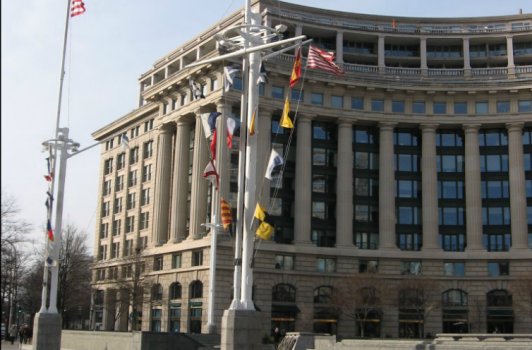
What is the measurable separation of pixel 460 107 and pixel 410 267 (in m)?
20.0

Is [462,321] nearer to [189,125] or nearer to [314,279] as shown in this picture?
[314,279]

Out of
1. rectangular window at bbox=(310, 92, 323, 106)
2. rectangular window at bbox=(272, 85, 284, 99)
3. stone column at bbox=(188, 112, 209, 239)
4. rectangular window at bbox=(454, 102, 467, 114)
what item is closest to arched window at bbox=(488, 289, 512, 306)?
rectangular window at bbox=(454, 102, 467, 114)

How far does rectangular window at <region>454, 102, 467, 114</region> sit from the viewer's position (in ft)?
270

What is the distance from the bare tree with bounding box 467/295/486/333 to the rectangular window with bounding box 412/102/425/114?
22.6m

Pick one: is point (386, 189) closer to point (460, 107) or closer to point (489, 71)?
point (460, 107)

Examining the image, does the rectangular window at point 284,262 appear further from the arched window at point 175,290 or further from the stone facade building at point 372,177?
the arched window at point 175,290

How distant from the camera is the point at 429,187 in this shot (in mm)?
80000

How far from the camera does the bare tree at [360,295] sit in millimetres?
71062

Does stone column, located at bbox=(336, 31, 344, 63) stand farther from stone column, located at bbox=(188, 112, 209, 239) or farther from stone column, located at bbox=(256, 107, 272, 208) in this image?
stone column, located at bbox=(188, 112, 209, 239)

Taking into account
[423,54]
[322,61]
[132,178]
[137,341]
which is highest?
[423,54]

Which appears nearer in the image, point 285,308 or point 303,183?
point 285,308

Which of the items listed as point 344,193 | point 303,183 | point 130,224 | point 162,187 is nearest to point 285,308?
point 303,183

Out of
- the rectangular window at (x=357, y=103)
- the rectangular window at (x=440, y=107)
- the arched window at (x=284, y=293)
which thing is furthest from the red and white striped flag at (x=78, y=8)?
the rectangular window at (x=440, y=107)

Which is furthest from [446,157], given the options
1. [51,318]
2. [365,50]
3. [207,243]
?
[51,318]
